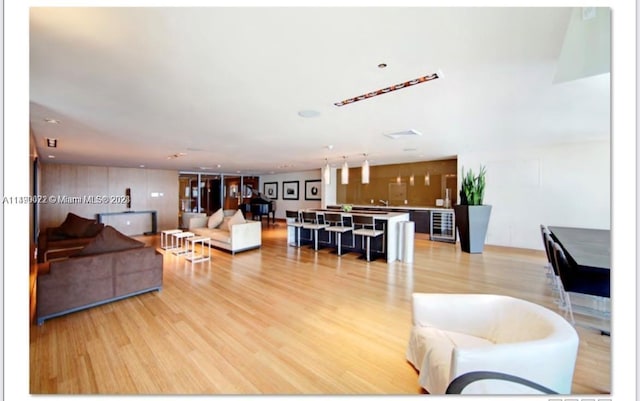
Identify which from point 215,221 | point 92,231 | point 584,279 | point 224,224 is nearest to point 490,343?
point 584,279

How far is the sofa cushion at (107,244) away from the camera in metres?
3.04

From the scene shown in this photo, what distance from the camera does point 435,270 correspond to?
4.55m

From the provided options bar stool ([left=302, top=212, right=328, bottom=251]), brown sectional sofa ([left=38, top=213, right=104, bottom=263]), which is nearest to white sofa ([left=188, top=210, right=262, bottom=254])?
bar stool ([left=302, top=212, right=328, bottom=251])

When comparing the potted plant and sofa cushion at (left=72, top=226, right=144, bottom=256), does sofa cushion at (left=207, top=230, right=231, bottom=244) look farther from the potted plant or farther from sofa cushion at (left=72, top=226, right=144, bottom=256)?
the potted plant

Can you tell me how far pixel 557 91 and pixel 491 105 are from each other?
1.85 ft

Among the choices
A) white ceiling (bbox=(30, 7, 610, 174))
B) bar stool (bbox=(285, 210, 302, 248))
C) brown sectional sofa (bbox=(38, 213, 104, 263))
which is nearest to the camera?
white ceiling (bbox=(30, 7, 610, 174))

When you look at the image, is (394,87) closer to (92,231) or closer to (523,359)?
(523,359)

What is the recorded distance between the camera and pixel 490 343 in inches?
65.9

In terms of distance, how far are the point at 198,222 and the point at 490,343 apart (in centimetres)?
706

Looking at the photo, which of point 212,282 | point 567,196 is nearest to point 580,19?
point 212,282

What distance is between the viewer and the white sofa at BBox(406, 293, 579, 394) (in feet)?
3.88

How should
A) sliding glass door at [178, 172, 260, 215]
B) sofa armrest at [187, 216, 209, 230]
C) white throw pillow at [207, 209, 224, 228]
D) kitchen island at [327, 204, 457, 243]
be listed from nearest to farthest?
white throw pillow at [207, 209, 224, 228], sofa armrest at [187, 216, 209, 230], kitchen island at [327, 204, 457, 243], sliding glass door at [178, 172, 260, 215]

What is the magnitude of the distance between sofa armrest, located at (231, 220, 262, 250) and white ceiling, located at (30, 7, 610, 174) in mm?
2340

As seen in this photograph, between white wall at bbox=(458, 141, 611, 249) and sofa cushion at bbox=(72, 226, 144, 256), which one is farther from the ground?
white wall at bbox=(458, 141, 611, 249)
